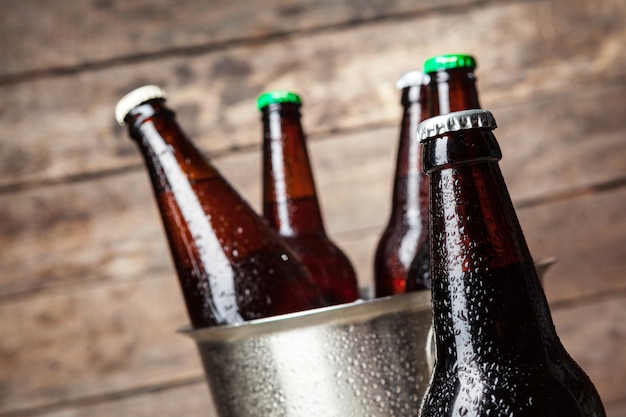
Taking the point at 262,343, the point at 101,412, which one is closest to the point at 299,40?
the point at 101,412

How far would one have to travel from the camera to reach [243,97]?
116 cm

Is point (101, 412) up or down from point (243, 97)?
down

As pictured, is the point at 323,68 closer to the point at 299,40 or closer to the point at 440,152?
the point at 299,40

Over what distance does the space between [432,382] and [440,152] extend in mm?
127

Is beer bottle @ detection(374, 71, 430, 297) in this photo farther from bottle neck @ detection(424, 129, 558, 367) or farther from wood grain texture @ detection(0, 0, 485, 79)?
wood grain texture @ detection(0, 0, 485, 79)

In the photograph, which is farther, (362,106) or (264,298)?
(362,106)

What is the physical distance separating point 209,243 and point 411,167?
19cm

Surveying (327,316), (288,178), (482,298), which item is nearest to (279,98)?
(288,178)

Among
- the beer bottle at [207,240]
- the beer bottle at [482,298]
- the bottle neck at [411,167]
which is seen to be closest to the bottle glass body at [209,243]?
the beer bottle at [207,240]

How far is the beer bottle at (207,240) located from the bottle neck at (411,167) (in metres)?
0.11

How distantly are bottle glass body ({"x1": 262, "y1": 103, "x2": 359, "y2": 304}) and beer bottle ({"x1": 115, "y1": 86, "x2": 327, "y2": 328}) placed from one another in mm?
68

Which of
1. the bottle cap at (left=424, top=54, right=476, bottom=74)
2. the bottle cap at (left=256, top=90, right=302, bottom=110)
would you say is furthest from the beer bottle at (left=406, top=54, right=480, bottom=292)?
the bottle cap at (left=256, top=90, right=302, bottom=110)

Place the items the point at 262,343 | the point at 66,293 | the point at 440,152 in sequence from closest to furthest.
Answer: the point at 440,152 < the point at 262,343 < the point at 66,293

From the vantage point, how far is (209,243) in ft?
2.17
